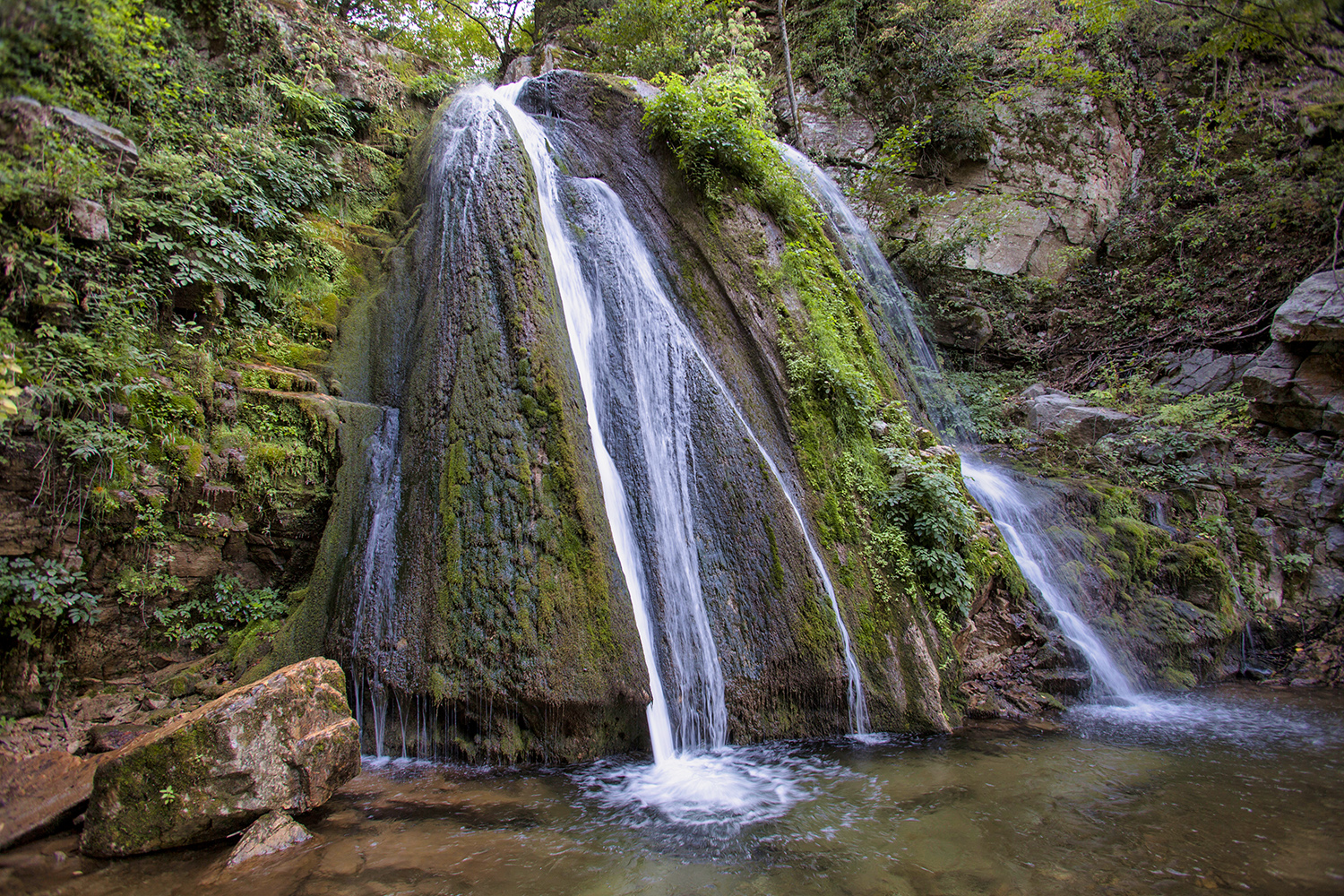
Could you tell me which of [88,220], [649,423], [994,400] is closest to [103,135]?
[88,220]

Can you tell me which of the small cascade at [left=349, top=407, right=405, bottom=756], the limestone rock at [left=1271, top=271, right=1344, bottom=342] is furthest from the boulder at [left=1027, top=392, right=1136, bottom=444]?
the small cascade at [left=349, top=407, right=405, bottom=756]

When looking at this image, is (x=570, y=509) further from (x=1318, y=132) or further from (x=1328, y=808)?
(x=1318, y=132)

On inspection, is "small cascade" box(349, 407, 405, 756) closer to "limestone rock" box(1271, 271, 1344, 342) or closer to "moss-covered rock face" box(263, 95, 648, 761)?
"moss-covered rock face" box(263, 95, 648, 761)

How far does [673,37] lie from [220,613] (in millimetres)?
14208

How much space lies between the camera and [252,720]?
368cm

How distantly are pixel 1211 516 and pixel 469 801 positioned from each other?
10.8 meters

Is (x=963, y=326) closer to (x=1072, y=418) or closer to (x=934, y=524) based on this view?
(x=1072, y=418)

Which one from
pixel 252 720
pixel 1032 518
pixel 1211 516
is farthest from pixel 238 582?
pixel 1211 516

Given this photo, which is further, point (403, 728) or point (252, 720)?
point (403, 728)

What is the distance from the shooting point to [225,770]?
353 centimetres

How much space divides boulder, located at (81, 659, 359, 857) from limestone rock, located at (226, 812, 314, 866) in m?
0.11

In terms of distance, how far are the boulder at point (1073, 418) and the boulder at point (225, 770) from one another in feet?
37.3

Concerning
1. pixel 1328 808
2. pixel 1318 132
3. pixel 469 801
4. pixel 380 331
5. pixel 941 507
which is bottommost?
pixel 1328 808

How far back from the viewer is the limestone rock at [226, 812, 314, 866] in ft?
11.0
